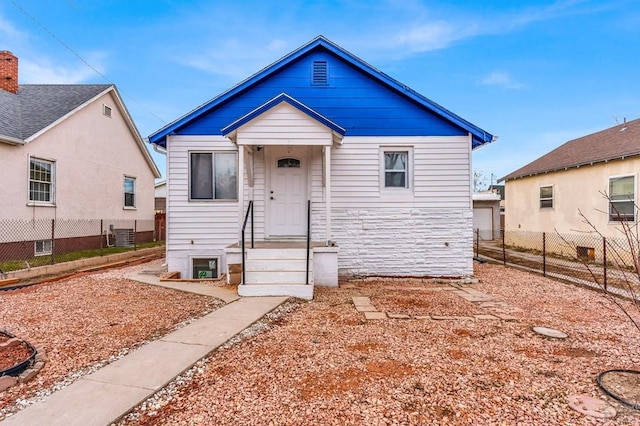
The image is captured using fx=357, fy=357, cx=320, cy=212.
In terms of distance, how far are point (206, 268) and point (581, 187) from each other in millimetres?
13154

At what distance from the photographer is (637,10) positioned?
11.8 meters

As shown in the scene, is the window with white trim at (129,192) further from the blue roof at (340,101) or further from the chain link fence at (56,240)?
the blue roof at (340,101)

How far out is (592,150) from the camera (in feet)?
43.7

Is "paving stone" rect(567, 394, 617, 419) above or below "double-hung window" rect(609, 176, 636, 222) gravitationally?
below

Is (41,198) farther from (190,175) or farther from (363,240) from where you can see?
(363,240)

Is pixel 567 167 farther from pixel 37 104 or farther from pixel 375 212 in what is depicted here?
pixel 37 104

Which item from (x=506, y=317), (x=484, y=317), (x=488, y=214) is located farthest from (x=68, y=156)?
(x=488, y=214)

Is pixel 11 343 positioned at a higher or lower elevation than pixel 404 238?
lower

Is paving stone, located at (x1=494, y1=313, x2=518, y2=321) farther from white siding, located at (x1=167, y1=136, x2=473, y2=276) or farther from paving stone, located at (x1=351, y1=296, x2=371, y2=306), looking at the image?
white siding, located at (x1=167, y1=136, x2=473, y2=276)

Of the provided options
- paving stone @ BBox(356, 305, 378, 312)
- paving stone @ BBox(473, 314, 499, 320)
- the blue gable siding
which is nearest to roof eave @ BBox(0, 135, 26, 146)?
the blue gable siding

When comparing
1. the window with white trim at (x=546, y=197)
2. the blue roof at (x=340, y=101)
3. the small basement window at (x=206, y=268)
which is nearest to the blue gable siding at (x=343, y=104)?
the blue roof at (x=340, y=101)

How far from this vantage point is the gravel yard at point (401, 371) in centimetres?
267

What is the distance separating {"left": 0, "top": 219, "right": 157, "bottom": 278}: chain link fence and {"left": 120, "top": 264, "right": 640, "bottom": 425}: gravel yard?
860 centimetres

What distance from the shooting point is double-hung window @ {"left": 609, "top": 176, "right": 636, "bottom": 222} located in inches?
433
